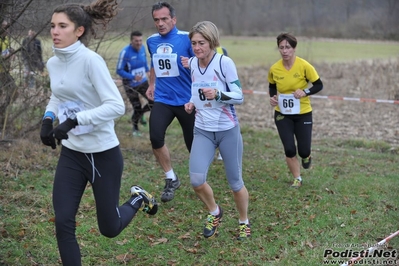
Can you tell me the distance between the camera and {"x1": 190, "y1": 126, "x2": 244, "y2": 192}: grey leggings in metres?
5.71

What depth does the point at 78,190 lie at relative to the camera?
4352 millimetres

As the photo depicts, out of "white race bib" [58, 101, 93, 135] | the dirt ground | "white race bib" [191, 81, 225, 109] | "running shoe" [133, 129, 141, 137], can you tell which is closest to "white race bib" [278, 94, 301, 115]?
"white race bib" [191, 81, 225, 109]

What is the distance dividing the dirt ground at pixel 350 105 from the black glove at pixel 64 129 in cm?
903

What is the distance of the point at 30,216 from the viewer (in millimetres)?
6441

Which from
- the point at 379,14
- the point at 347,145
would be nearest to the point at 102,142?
the point at 347,145

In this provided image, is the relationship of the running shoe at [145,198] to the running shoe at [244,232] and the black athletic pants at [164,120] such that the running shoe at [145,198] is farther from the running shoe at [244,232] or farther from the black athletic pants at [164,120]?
the black athletic pants at [164,120]

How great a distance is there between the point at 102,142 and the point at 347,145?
8.15m

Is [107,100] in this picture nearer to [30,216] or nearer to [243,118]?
[30,216]

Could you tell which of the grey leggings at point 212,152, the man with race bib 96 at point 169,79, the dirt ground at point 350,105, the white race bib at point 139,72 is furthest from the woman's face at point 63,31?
the dirt ground at point 350,105

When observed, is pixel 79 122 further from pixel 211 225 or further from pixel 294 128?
pixel 294 128

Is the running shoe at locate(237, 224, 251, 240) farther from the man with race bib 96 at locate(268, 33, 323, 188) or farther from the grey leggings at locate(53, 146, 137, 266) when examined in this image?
the man with race bib 96 at locate(268, 33, 323, 188)

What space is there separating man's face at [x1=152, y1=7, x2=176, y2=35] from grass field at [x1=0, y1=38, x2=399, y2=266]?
2209 millimetres

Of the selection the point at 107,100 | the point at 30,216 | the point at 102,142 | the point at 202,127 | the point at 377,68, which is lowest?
the point at 377,68

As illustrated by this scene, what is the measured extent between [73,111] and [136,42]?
284 inches
